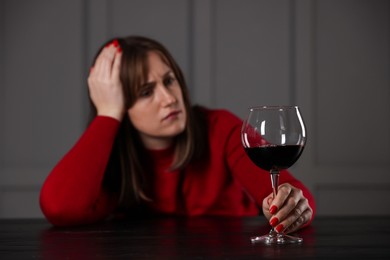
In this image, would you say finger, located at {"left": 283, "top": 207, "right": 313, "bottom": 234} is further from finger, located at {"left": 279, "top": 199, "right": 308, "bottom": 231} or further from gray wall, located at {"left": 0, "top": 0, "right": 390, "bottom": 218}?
gray wall, located at {"left": 0, "top": 0, "right": 390, "bottom": 218}

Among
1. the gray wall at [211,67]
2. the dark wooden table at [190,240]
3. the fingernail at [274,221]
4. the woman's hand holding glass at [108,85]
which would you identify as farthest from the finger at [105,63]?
the gray wall at [211,67]

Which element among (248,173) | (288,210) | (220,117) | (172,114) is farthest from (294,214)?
(220,117)

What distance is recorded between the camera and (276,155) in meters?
1.02

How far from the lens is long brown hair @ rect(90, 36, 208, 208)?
1.74 m

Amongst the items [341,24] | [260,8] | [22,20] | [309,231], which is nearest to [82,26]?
[22,20]

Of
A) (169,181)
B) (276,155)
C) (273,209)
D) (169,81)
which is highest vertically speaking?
(169,81)

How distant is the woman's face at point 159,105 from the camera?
5.60 ft

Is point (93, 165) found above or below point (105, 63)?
below

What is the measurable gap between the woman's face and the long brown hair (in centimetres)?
2

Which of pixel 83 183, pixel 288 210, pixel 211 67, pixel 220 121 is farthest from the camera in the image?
pixel 211 67

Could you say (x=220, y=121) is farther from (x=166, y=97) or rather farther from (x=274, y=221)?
(x=274, y=221)

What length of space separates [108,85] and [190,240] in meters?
0.85

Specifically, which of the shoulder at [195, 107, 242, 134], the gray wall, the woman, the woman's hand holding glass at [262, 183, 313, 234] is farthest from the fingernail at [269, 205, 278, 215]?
the gray wall

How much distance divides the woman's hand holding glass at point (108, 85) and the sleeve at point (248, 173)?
34 centimetres
